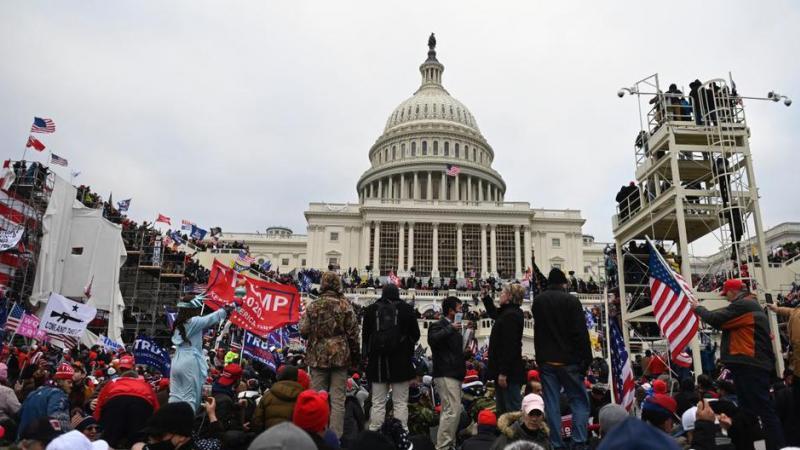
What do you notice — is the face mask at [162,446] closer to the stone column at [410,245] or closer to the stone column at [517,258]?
the stone column at [410,245]

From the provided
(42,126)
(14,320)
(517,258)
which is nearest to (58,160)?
(42,126)

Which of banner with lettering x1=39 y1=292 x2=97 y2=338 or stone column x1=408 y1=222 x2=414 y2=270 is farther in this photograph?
stone column x1=408 y1=222 x2=414 y2=270

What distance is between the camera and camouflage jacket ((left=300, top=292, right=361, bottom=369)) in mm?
7602

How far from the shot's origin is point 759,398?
A: 6.74 metres

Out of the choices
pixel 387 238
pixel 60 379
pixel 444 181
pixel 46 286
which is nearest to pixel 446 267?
pixel 387 238

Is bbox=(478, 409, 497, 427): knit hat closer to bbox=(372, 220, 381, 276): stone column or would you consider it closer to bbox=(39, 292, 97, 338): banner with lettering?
bbox=(39, 292, 97, 338): banner with lettering

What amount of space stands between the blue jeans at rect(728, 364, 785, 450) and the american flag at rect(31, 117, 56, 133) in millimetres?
29150

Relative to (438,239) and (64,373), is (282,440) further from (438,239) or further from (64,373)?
(438,239)

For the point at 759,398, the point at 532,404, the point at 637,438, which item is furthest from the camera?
the point at 759,398

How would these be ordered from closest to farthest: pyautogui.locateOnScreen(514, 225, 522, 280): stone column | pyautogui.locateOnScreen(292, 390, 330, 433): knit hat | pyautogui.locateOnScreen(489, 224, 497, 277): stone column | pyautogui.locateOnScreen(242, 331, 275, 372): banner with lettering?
pyautogui.locateOnScreen(292, 390, 330, 433): knit hat, pyautogui.locateOnScreen(242, 331, 275, 372): banner with lettering, pyautogui.locateOnScreen(489, 224, 497, 277): stone column, pyautogui.locateOnScreen(514, 225, 522, 280): stone column

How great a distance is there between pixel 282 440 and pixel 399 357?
15.6 ft

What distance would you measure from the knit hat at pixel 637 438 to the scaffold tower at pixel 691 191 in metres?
12.9

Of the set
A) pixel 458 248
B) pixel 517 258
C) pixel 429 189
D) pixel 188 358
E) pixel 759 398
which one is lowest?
pixel 759 398

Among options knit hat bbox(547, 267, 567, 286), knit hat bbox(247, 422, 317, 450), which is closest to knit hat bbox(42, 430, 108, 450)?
knit hat bbox(247, 422, 317, 450)
